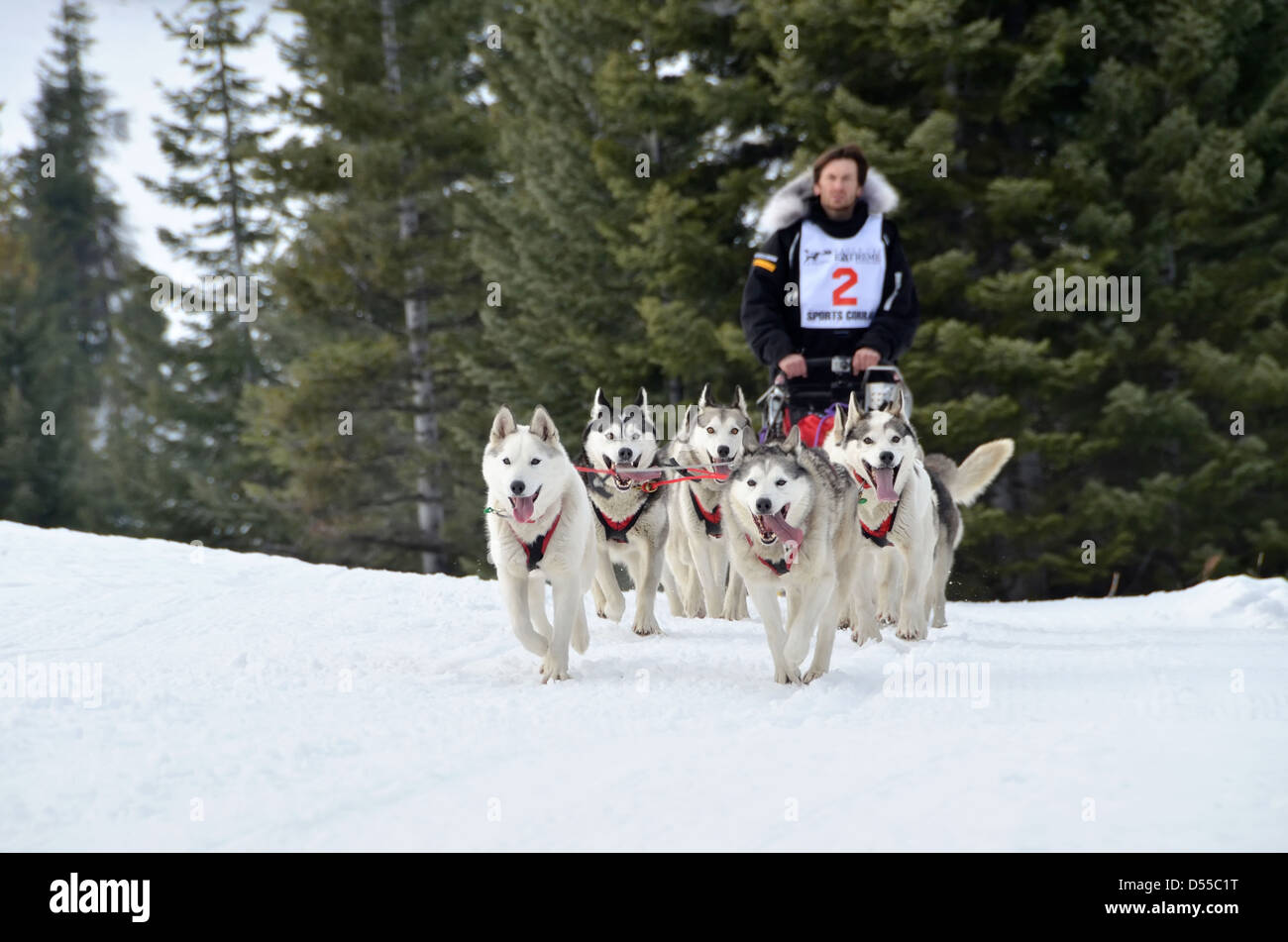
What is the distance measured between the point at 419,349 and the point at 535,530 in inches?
545

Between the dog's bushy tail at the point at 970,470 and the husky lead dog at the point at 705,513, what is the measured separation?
45.5 inches

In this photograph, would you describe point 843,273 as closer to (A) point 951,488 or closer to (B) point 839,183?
(B) point 839,183

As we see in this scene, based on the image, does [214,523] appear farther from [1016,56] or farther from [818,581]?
[818,581]

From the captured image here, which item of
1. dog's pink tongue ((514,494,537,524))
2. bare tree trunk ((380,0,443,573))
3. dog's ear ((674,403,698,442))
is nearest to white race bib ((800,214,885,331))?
dog's ear ((674,403,698,442))

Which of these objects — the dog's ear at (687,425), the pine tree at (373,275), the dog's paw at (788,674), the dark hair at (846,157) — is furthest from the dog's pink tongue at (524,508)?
the pine tree at (373,275)

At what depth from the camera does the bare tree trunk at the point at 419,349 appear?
17.0m

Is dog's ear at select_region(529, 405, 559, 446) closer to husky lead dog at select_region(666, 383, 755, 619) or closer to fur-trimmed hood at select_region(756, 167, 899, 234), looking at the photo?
husky lead dog at select_region(666, 383, 755, 619)

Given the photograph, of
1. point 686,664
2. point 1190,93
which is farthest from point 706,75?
point 686,664

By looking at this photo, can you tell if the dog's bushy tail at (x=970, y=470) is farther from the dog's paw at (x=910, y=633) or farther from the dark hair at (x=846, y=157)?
the dark hair at (x=846, y=157)

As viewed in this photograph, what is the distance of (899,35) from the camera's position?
442 inches

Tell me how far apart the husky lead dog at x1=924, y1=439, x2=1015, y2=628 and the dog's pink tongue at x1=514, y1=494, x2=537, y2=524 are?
2.45 meters

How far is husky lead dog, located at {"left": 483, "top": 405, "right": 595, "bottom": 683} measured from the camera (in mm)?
4160

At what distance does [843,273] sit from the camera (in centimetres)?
561

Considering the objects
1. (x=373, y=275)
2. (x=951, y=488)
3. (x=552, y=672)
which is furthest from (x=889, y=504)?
(x=373, y=275)
